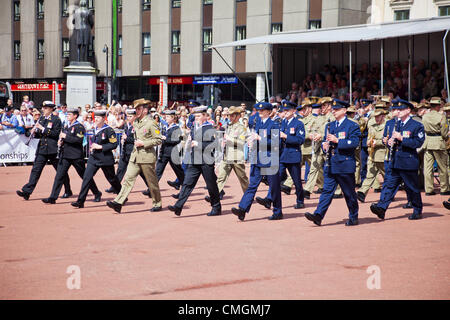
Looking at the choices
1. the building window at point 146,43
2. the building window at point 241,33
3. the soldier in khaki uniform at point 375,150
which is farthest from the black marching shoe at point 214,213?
the building window at point 146,43

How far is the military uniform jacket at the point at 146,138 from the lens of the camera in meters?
11.8

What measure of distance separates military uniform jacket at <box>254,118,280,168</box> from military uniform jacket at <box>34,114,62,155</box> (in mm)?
4674

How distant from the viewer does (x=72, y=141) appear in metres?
13.0

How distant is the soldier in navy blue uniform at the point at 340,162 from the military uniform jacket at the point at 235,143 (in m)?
2.64

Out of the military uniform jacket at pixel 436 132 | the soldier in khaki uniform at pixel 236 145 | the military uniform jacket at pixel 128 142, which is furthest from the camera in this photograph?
the military uniform jacket at pixel 128 142

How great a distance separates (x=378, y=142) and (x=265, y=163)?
3809 mm

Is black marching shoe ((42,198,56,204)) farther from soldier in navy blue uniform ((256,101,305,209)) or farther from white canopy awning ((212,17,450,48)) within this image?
white canopy awning ((212,17,450,48))

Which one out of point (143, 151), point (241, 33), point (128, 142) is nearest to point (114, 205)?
point (143, 151)

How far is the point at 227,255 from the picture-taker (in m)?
8.20

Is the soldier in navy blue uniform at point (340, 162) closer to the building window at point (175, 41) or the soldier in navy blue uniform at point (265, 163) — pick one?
the soldier in navy blue uniform at point (265, 163)

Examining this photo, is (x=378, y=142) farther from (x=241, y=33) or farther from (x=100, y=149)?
(x=241, y=33)

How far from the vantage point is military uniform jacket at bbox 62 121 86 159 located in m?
13.0

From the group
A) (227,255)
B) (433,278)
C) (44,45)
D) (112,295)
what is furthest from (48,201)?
(44,45)
